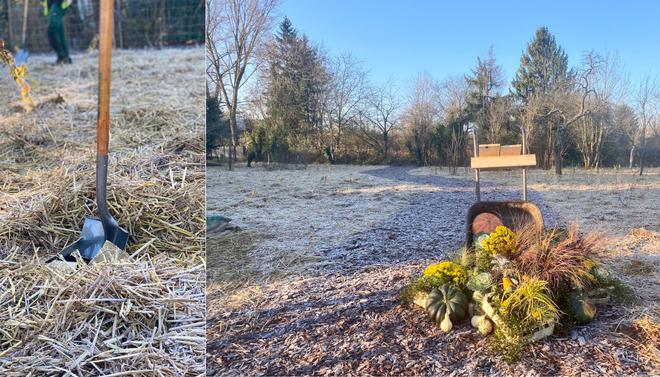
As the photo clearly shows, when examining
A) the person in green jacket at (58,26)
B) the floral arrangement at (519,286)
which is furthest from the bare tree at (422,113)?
the person in green jacket at (58,26)

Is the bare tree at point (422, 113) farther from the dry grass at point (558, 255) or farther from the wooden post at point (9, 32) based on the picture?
the wooden post at point (9, 32)

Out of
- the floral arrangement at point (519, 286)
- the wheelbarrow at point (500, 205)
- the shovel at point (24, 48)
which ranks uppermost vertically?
the shovel at point (24, 48)

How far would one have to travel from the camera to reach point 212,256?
6.13 feet

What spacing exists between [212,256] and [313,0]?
3.74 ft

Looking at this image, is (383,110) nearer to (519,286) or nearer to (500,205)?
(500,205)

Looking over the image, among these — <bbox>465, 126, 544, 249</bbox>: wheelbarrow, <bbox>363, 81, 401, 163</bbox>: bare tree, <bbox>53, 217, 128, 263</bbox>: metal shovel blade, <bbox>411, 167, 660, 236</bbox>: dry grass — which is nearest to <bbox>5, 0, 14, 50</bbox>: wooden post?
<bbox>53, 217, 128, 263</bbox>: metal shovel blade

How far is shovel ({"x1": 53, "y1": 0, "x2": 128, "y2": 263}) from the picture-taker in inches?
87.0

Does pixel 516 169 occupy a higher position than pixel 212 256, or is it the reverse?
pixel 516 169

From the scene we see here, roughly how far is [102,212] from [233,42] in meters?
1.12

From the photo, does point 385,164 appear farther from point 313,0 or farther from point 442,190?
point 313,0

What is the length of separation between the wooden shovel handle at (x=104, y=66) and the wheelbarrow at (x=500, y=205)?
174 centimetres

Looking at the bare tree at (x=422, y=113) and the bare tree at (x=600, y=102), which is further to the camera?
the bare tree at (x=422, y=113)

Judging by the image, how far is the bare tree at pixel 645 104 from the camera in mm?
1777

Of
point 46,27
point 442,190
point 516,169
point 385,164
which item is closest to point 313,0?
point 385,164
